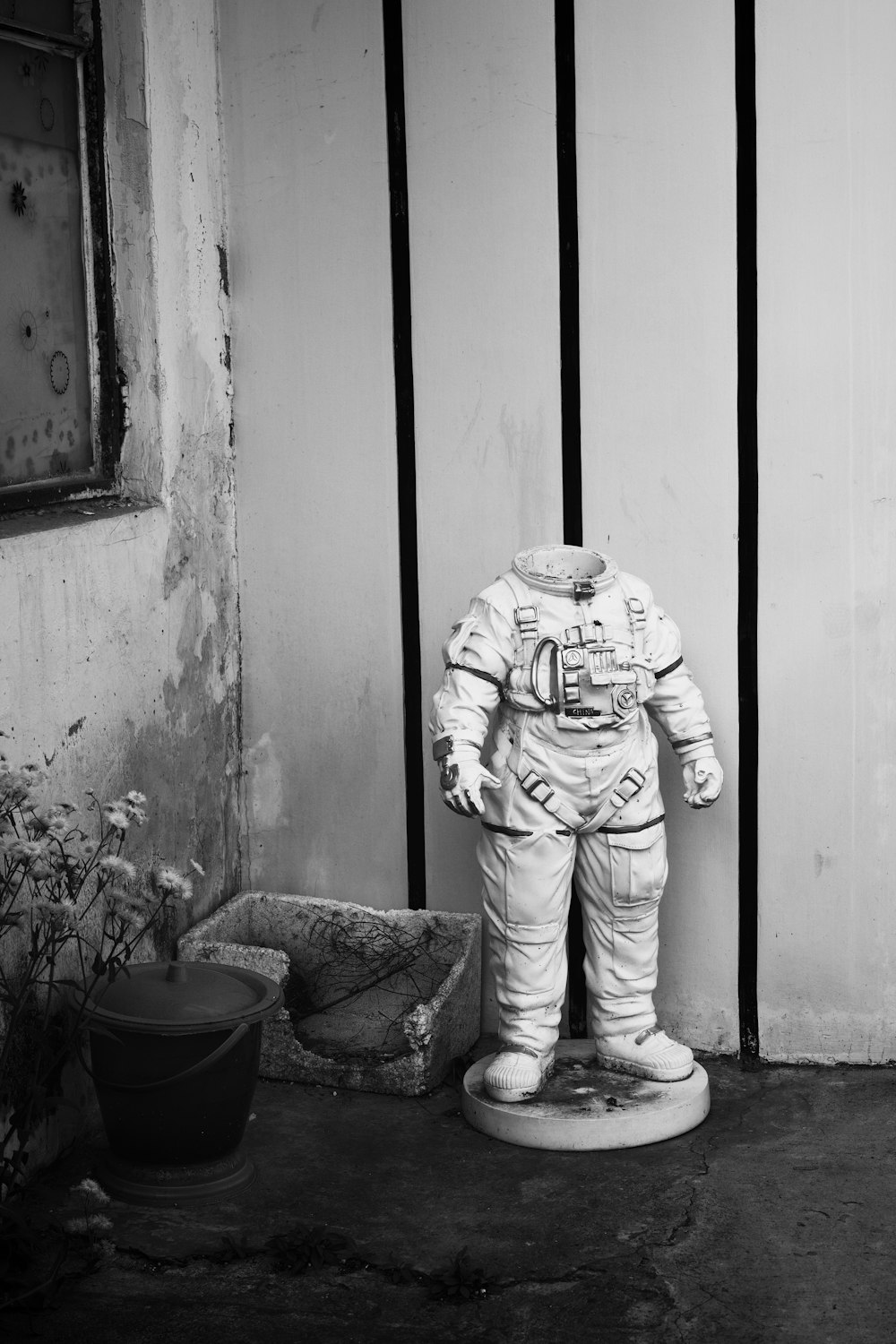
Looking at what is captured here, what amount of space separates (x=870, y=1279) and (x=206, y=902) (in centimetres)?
227

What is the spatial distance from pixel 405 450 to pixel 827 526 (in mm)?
1262

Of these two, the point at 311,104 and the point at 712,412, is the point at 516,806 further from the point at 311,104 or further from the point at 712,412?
the point at 311,104

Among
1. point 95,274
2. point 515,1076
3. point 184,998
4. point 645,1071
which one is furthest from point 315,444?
point 645,1071

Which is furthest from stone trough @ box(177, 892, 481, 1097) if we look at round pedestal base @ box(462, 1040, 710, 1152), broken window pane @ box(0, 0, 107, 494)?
broken window pane @ box(0, 0, 107, 494)

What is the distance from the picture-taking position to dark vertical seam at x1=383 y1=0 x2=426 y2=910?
4609 mm

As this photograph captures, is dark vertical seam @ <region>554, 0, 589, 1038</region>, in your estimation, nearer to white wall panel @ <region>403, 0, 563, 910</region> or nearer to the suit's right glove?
white wall panel @ <region>403, 0, 563, 910</region>

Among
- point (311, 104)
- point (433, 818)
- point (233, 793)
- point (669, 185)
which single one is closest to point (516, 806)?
point (433, 818)

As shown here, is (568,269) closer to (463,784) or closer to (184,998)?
(463,784)

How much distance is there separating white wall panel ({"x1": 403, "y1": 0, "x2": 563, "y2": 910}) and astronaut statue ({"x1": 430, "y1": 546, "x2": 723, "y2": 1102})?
433 millimetres

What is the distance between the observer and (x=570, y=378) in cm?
457

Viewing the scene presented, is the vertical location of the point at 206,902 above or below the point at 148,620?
below

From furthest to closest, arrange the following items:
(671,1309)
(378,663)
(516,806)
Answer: (378,663), (516,806), (671,1309)

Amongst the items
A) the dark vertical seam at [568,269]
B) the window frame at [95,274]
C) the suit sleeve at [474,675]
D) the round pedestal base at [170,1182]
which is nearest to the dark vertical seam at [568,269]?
the dark vertical seam at [568,269]

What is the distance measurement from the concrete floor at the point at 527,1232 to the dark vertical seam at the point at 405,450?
84cm
